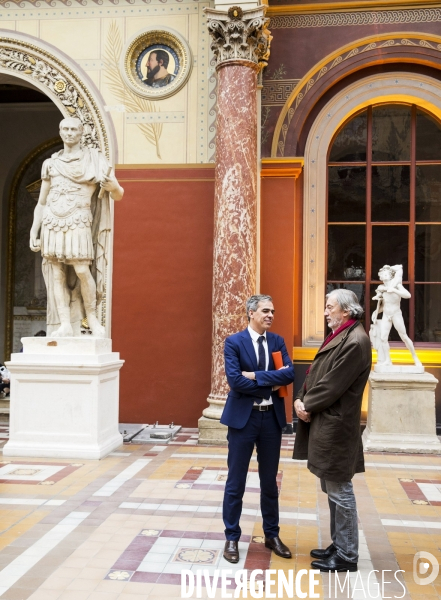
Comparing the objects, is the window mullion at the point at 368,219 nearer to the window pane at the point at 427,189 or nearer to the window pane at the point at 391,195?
the window pane at the point at 391,195

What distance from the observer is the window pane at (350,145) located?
9.32 meters

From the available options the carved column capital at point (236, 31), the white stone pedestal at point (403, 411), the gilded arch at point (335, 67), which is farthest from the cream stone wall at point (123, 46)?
the white stone pedestal at point (403, 411)

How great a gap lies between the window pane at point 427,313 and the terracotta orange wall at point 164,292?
3.08 meters

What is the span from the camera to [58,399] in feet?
21.8

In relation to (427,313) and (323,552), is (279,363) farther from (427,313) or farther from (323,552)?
(427,313)

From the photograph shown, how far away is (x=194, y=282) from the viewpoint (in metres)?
8.73

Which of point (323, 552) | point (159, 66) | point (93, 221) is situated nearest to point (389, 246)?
point (159, 66)

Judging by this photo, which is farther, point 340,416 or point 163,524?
point 163,524

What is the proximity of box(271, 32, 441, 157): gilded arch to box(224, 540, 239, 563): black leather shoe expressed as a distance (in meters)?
6.15

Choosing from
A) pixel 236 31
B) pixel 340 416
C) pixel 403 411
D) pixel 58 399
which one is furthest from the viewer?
pixel 236 31

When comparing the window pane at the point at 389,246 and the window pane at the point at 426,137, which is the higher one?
the window pane at the point at 426,137

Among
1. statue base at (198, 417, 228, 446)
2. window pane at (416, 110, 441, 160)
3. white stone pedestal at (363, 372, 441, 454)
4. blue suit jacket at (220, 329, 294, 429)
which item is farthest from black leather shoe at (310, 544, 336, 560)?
window pane at (416, 110, 441, 160)

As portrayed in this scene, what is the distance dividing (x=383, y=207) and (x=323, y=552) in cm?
645

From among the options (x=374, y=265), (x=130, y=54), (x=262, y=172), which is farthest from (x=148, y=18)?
(x=374, y=265)
